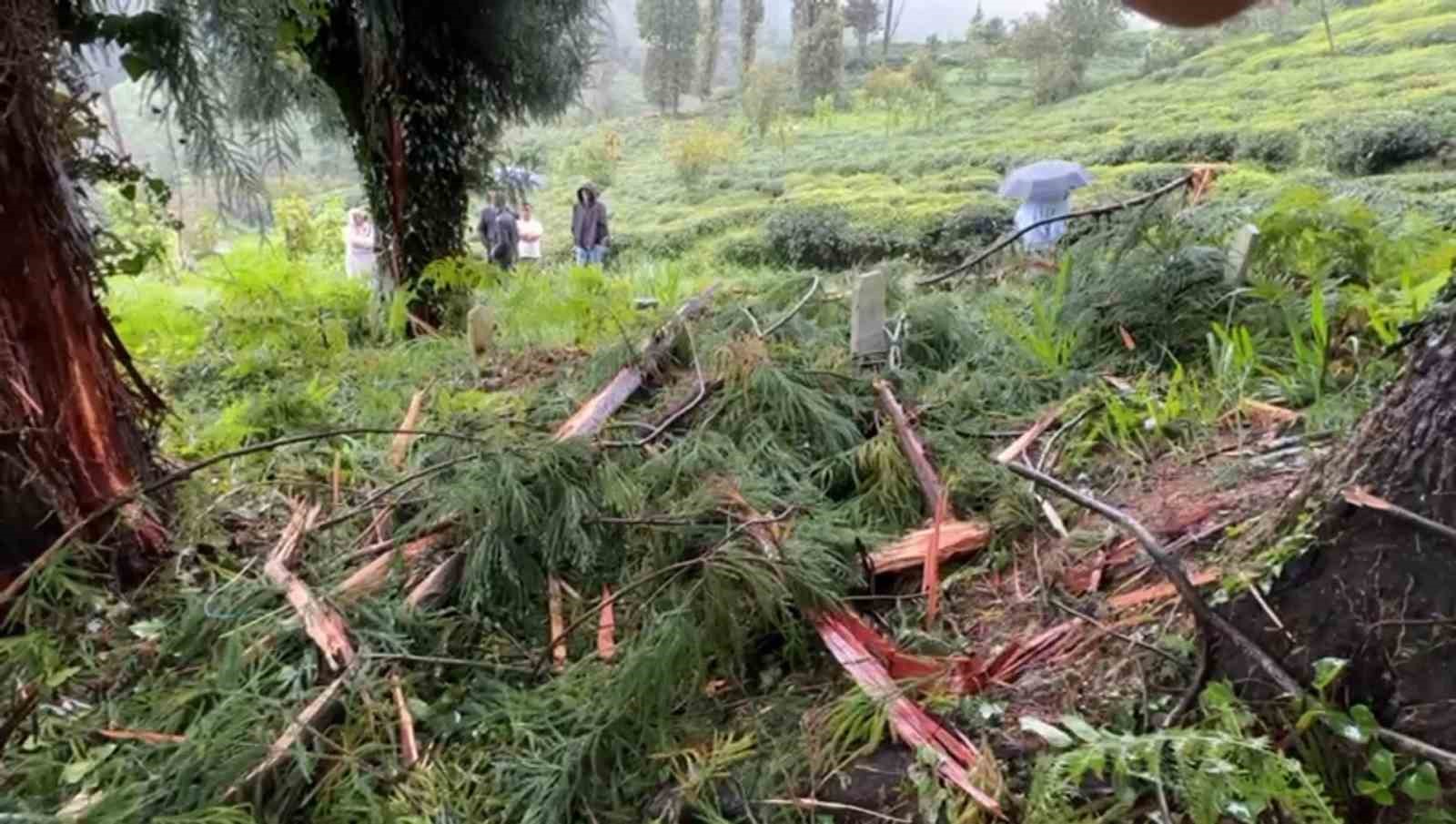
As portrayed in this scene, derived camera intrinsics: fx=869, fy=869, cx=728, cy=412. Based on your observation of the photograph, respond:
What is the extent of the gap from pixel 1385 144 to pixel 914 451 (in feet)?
38.0

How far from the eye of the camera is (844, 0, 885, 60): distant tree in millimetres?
26766

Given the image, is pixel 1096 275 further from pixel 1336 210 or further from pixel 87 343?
pixel 87 343

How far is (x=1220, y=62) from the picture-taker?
20.0 meters

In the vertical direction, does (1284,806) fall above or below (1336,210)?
below

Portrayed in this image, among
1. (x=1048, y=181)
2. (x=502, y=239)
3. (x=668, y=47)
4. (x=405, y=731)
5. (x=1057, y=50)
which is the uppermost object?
(x=668, y=47)

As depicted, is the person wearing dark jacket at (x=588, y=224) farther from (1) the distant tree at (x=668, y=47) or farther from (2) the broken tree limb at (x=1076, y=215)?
(1) the distant tree at (x=668, y=47)

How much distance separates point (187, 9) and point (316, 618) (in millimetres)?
1701

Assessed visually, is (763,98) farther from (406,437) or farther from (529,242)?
(406,437)

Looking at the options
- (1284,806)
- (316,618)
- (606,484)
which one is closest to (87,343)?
(316,618)

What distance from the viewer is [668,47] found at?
26.0 m

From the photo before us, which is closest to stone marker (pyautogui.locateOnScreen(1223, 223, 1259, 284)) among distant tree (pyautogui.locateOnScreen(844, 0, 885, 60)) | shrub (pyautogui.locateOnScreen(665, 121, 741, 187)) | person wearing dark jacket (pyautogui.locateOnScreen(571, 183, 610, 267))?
person wearing dark jacket (pyautogui.locateOnScreen(571, 183, 610, 267))

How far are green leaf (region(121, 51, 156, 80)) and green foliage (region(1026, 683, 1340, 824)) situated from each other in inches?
95.0

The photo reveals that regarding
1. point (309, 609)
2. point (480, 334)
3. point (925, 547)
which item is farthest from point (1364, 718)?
A: point (480, 334)

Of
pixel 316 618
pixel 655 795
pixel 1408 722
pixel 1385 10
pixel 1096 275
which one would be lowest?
pixel 655 795
